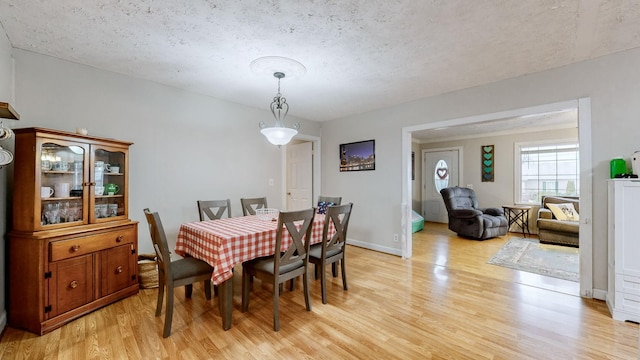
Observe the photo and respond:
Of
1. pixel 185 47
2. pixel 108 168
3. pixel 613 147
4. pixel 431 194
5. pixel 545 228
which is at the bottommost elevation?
pixel 545 228

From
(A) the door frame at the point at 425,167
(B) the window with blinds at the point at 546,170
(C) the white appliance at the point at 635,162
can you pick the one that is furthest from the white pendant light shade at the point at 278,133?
(B) the window with blinds at the point at 546,170

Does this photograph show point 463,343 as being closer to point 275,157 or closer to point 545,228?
point 275,157

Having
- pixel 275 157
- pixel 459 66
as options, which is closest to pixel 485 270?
pixel 459 66

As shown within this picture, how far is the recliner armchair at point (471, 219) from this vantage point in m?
5.07

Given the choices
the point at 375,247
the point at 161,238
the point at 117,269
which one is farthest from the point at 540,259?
the point at 117,269

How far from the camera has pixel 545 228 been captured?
4699mm

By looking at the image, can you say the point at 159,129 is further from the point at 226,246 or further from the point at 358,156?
the point at 358,156

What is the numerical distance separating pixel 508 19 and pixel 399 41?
77 cm

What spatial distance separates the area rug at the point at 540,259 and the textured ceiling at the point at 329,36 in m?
2.47

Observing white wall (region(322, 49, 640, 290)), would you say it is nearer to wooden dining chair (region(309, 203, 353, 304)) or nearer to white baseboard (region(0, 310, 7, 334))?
wooden dining chair (region(309, 203, 353, 304))

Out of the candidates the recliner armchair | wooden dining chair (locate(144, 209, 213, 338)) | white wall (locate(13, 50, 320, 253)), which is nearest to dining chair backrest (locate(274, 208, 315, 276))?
wooden dining chair (locate(144, 209, 213, 338))

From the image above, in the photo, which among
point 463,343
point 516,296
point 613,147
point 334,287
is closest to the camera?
point 463,343

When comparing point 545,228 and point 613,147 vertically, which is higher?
point 613,147

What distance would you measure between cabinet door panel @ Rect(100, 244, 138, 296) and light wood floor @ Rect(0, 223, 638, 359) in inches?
6.8
